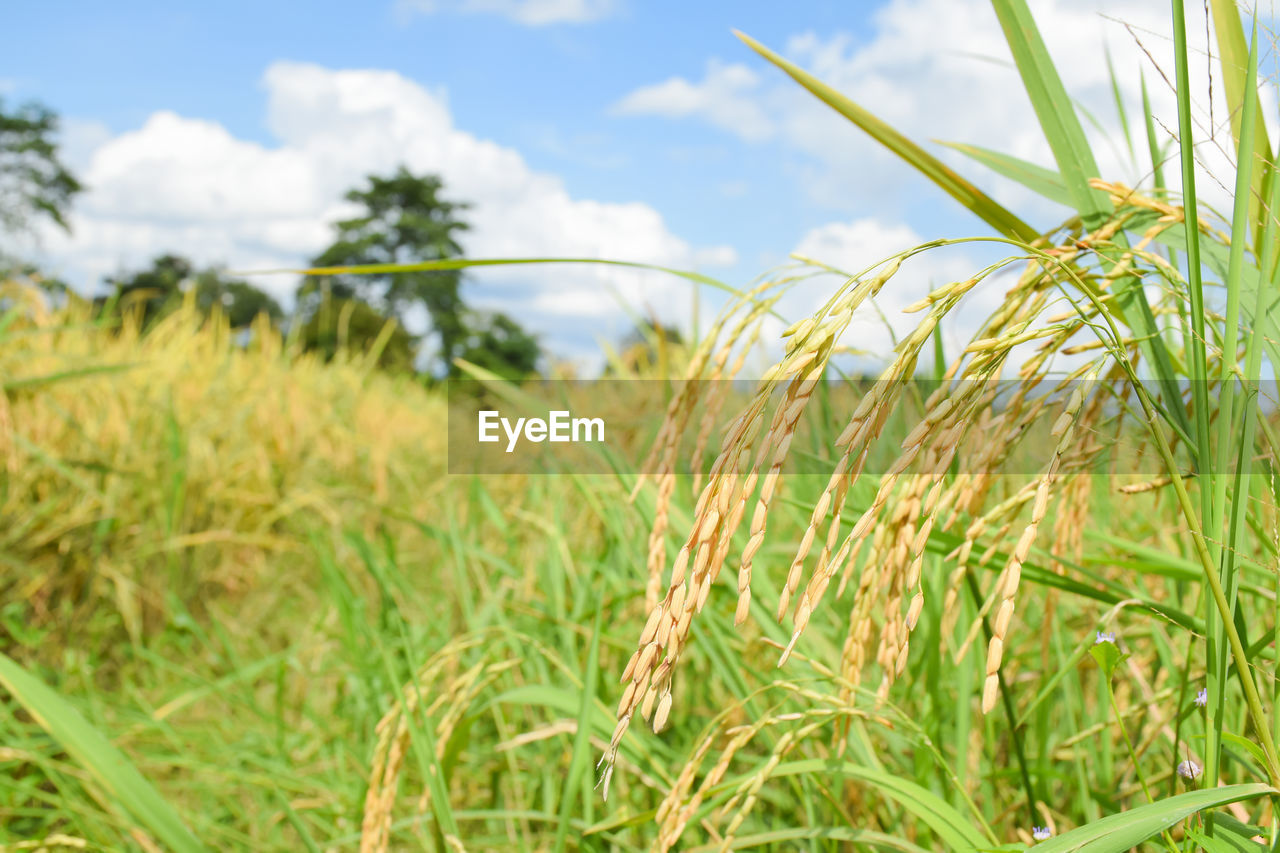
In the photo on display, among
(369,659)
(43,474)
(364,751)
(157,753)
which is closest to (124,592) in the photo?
(43,474)

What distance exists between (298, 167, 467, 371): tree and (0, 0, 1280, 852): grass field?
125 ft

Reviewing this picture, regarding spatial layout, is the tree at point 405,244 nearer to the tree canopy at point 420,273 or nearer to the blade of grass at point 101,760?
the tree canopy at point 420,273

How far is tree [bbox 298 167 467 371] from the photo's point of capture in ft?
141

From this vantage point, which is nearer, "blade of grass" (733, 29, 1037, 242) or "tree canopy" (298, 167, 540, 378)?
"blade of grass" (733, 29, 1037, 242)

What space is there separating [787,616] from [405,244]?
49953 millimetres

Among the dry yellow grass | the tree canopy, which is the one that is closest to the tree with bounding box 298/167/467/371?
the tree canopy

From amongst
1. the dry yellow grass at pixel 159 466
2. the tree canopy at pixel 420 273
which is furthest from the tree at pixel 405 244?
the dry yellow grass at pixel 159 466

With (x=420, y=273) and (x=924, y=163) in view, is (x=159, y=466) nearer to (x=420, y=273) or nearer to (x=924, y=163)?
(x=924, y=163)

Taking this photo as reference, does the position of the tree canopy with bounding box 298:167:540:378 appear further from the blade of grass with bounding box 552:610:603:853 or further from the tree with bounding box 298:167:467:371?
→ the blade of grass with bounding box 552:610:603:853

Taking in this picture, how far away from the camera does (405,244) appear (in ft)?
158

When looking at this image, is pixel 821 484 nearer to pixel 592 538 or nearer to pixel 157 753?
pixel 592 538

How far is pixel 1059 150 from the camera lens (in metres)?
0.76

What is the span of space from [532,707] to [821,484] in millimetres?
784

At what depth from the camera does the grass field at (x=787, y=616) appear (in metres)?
0.57
